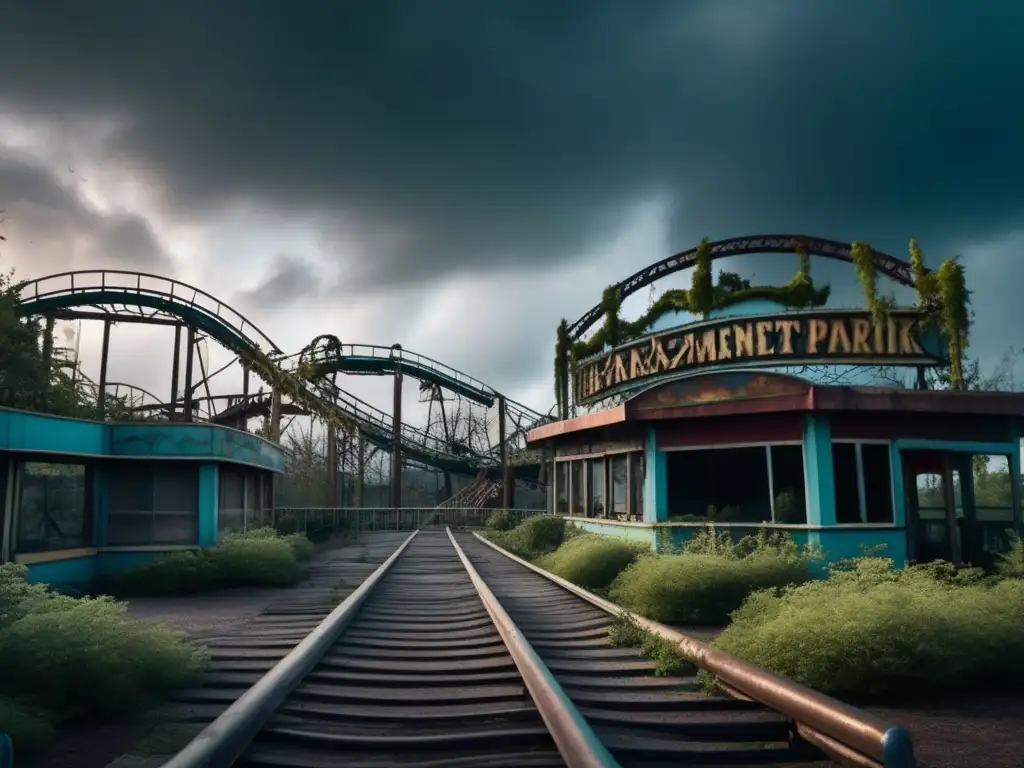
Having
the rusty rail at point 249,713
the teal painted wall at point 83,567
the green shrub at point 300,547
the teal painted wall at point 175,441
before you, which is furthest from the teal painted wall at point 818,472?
the teal painted wall at point 83,567

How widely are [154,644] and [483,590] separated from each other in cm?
534

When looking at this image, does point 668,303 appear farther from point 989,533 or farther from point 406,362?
point 406,362

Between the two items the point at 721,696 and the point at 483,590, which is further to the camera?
the point at 483,590

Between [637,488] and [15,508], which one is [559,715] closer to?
[15,508]

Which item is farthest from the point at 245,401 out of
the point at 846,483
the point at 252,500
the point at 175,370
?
the point at 846,483

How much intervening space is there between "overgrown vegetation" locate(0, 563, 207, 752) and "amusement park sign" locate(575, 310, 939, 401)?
14.4m

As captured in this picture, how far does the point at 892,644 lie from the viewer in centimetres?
577

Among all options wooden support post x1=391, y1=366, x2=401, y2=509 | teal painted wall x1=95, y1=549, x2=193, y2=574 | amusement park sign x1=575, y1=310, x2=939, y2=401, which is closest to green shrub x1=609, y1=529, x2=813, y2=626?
amusement park sign x1=575, y1=310, x2=939, y2=401

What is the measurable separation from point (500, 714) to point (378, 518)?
2773cm

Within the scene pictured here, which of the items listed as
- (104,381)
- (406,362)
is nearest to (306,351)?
(406,362)

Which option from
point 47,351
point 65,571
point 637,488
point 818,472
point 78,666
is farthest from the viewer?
point 47,351

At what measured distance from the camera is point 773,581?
393 inches

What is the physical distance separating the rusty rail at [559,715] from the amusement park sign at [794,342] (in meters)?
12.4

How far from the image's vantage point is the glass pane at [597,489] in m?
18.9
